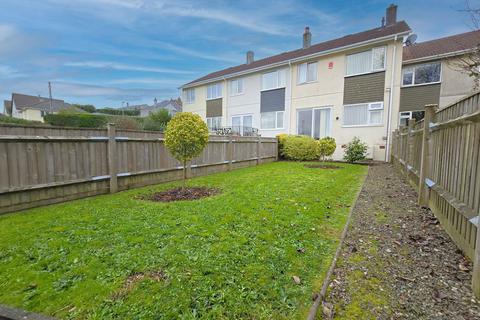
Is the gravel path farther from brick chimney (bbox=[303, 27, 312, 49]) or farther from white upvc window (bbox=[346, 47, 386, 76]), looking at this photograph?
brick chimney (bbox=[303, 27, 312, 49])

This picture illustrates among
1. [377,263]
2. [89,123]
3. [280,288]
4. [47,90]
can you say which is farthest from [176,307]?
[47,90]

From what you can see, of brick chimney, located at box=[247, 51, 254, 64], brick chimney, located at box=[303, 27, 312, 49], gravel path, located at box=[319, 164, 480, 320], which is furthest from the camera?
brick chimney, located at box=[247, 51, 254, 64]

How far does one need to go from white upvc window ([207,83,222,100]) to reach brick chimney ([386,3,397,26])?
1344 centimetres

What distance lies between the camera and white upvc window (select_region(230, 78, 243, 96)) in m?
20.9

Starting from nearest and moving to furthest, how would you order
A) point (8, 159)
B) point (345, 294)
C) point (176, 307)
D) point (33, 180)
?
point (176, 307) < point (345, 294) < point (8, 159) < point (33, 180)

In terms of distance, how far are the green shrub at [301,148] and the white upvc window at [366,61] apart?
5.16 m

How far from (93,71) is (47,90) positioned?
19180 mm

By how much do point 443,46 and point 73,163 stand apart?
2026 cm

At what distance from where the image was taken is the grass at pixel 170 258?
201 cm

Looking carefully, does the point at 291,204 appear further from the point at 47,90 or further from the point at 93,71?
the point at 47,90

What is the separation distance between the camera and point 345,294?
7.25 ft

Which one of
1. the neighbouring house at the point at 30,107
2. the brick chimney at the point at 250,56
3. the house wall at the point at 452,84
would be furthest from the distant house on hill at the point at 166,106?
the house wall at the point at 452,84

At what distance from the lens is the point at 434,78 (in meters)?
14.4

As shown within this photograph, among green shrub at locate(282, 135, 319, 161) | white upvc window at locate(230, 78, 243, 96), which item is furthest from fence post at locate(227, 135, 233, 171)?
white upvc window at locate(230, 78, 243, 96)
